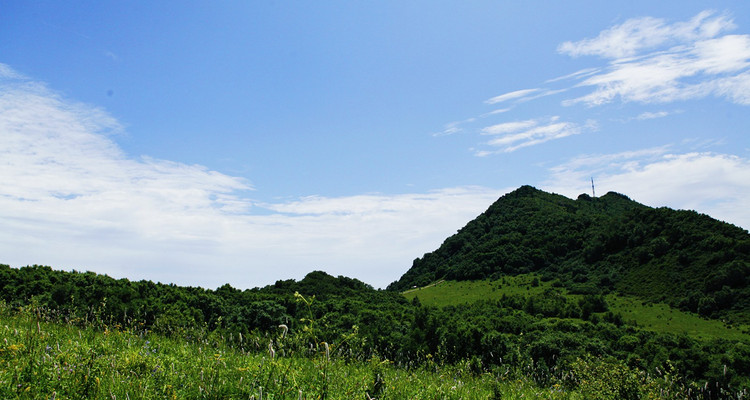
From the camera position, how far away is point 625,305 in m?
91.3

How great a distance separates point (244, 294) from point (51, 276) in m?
13.1

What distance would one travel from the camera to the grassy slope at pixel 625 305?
69.8 meters

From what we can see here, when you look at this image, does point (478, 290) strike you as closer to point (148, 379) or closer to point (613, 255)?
point (613, 255)

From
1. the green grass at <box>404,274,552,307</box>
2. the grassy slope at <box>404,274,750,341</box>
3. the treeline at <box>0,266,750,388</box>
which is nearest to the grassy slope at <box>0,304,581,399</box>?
the treeline at <box>0,266,750,388</box>

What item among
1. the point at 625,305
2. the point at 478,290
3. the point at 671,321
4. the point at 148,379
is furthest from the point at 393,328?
the point at 478,290

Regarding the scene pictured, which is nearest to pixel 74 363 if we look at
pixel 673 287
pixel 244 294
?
pixel 244 294

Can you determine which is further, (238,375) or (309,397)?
(238,375)

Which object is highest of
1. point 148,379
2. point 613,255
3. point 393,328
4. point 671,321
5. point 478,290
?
point 613,255

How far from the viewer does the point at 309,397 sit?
4578mm

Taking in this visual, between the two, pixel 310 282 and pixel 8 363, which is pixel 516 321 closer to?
pixel 310 282

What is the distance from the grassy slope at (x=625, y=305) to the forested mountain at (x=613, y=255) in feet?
16.0

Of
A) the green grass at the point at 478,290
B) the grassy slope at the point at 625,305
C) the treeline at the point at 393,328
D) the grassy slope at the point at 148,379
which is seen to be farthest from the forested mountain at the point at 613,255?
the grassy slope at the point at 148,379

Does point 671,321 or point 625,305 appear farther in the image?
point 625,305

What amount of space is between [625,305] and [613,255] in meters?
39.7
